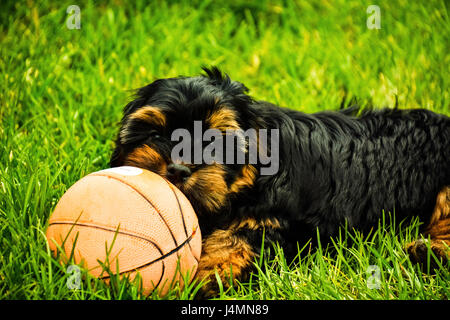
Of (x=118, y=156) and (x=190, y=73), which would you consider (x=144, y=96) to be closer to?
(x=118, y=156)

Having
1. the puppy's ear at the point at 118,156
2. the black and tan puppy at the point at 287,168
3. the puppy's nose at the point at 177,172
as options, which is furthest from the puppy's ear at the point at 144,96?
the puppy's nose at the point at 177,172

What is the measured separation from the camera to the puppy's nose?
2.98 m

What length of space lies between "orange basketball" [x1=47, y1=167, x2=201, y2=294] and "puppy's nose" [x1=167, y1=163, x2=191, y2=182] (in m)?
0.13

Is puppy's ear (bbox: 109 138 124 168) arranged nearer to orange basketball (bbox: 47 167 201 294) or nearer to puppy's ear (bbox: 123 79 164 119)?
puppy's ear (bbox: 123 79 164 119)

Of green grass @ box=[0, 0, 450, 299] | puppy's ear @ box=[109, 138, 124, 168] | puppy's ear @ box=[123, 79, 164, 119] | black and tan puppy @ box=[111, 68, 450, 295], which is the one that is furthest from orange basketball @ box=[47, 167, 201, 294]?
puppy's ear @ box=[123, 79, 164, 119]

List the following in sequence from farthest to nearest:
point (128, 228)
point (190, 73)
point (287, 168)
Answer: point (190, 73) → point (287, 168) → point (128, 228)

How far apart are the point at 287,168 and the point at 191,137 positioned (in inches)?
29.0

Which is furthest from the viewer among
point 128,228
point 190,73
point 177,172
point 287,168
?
point 190,73

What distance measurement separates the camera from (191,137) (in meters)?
3.04

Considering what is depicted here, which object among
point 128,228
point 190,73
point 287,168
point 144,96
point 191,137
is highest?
point 190,73

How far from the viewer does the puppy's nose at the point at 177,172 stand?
2984 millimetres

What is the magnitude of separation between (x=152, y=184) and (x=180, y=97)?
617 millimetres

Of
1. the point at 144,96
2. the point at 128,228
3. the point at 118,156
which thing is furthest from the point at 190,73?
the point at 128,228

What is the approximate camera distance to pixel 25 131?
4637mm
